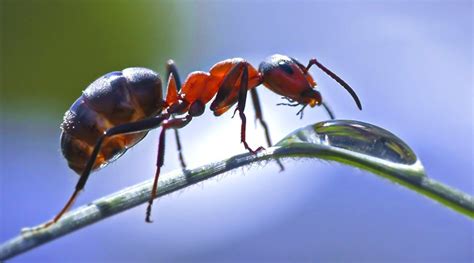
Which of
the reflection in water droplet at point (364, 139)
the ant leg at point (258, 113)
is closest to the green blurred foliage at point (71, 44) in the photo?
the ant leg at point (258, 113)

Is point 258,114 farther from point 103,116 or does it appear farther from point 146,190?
point 146,190

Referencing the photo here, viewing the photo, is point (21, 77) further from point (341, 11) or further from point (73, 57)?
point (341, 11)

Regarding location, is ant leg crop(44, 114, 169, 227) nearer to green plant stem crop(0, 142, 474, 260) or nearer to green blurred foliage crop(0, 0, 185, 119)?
green plant stem crop(0, 142, 474, 260)

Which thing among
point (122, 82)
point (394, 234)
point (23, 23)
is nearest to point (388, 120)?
point (394, 234)

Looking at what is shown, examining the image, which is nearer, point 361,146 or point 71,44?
point 361,146

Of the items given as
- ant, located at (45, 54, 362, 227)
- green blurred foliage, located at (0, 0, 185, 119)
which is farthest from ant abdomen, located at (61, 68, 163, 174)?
green blurred foliage, located at (0, 0, 185, 119)

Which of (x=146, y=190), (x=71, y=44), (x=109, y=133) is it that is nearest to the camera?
(x=146, y=190)

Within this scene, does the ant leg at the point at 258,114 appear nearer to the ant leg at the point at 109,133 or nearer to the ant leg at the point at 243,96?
the ant leg at the point at 243,96

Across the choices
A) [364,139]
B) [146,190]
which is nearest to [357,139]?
[364,139]
